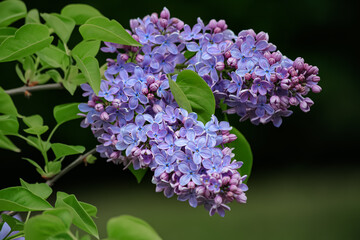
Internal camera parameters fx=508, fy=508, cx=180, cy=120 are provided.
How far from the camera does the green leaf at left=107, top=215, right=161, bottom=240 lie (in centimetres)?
54

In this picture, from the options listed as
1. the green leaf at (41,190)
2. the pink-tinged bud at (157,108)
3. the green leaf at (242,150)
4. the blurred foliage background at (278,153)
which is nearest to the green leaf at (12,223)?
the green leaf at (41,190)

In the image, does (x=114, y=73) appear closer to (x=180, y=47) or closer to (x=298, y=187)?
(x=180, y=47)

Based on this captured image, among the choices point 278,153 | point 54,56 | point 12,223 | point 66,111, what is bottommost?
point 278,153

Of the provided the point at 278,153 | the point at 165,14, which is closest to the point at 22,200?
the point at 165,14

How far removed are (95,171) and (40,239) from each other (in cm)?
538

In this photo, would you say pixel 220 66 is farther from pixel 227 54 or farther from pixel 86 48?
pixel 86 48

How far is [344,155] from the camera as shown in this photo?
6.67 metres

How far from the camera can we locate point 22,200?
77 cm

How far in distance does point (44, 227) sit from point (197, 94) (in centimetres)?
40

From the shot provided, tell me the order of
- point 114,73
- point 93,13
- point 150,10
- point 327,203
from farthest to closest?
point 327,203
point 150,10
point 93,13
point 114,73

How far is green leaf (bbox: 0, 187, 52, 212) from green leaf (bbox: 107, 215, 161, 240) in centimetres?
24

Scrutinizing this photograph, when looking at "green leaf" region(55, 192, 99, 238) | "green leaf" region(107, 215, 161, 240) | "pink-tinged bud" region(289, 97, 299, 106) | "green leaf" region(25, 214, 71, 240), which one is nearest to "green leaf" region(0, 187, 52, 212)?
"green leaf" region(55, 192, 99, 238)

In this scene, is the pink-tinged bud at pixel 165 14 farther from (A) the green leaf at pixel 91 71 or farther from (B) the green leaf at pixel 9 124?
(B) the green leaf at pixel 9 124

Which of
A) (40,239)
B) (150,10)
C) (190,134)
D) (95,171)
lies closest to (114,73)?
(190,134)
